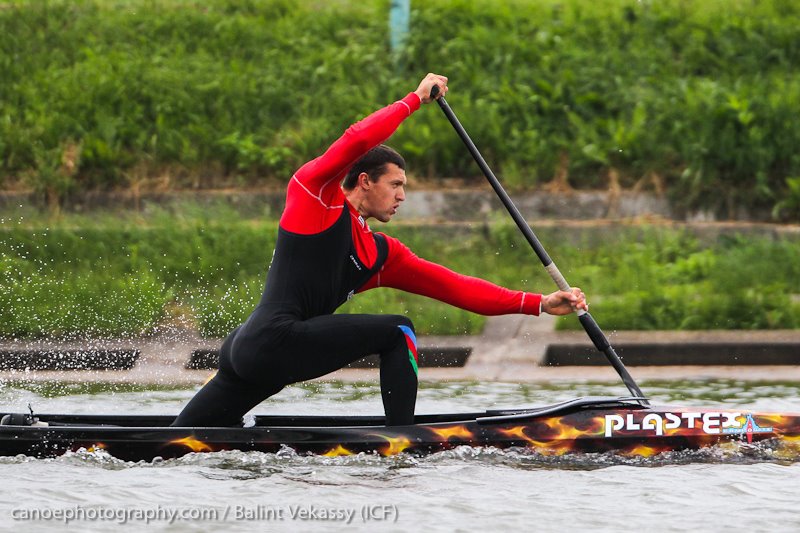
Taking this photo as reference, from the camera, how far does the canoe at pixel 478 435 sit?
21.0 ft

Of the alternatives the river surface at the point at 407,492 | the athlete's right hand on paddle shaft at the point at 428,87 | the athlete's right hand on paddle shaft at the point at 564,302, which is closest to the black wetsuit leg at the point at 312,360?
the river surface at the point at 407,492

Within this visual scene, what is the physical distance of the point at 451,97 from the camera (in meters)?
14.1

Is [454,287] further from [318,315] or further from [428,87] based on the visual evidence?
[428,87]

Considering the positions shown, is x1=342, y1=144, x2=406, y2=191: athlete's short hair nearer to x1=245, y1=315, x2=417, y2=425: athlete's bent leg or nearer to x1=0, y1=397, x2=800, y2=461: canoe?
x1=245, y1=315, x2=417, y2=425: athlete's bent leg

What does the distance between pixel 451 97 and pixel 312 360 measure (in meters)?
7.97

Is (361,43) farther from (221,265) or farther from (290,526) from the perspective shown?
(290,526)

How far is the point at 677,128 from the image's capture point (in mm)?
13367

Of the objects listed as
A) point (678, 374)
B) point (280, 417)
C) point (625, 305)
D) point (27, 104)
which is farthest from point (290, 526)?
point (27, 104)

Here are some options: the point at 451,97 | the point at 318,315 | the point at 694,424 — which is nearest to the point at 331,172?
the point at 318,315

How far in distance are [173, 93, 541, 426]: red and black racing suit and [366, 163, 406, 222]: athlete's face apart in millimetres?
87

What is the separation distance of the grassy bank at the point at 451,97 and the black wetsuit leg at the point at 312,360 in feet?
23.0

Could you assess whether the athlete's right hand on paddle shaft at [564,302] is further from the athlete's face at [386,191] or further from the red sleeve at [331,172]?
the red sleeve at [331,172]

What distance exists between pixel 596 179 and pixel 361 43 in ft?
10.4

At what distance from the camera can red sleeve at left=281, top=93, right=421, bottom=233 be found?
6.19m
